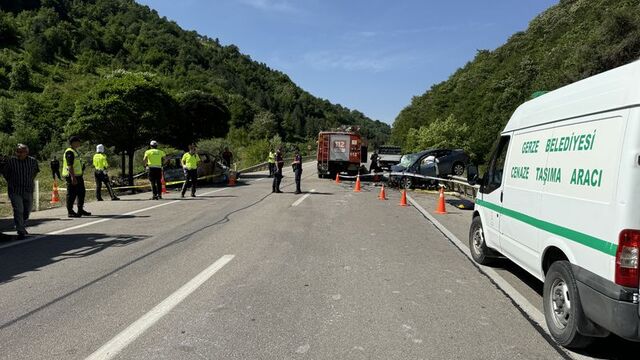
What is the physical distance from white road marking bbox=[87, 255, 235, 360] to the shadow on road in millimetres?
2294

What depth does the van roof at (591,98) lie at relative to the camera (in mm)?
3689

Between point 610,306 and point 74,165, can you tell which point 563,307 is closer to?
point 610,306

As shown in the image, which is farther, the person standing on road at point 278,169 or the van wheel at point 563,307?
the person standing on road at point 278,169

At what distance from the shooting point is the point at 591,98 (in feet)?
13.9

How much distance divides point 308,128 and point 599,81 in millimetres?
144304

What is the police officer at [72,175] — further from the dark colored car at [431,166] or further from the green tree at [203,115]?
the green tree at [203,115]

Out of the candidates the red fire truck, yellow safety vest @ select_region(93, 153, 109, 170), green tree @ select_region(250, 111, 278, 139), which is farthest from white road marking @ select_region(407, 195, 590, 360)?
green tree @ select_region(250, 111, 278, 139)

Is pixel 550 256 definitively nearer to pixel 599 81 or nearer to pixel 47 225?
pixel 599 81

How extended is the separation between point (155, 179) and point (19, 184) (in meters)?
6.96

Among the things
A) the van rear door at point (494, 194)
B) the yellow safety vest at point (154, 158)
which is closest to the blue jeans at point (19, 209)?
the yellow safety vest at point (154, 158)

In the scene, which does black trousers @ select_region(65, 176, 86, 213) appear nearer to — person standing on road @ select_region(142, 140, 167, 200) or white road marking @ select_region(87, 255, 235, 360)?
person standing on road @ select_region(142, 140, 167, 200)

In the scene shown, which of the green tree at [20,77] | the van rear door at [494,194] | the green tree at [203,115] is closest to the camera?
the van rear door at [494,194]

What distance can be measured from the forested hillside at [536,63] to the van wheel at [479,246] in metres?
30.5

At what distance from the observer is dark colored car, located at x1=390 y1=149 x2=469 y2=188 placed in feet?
70.1
